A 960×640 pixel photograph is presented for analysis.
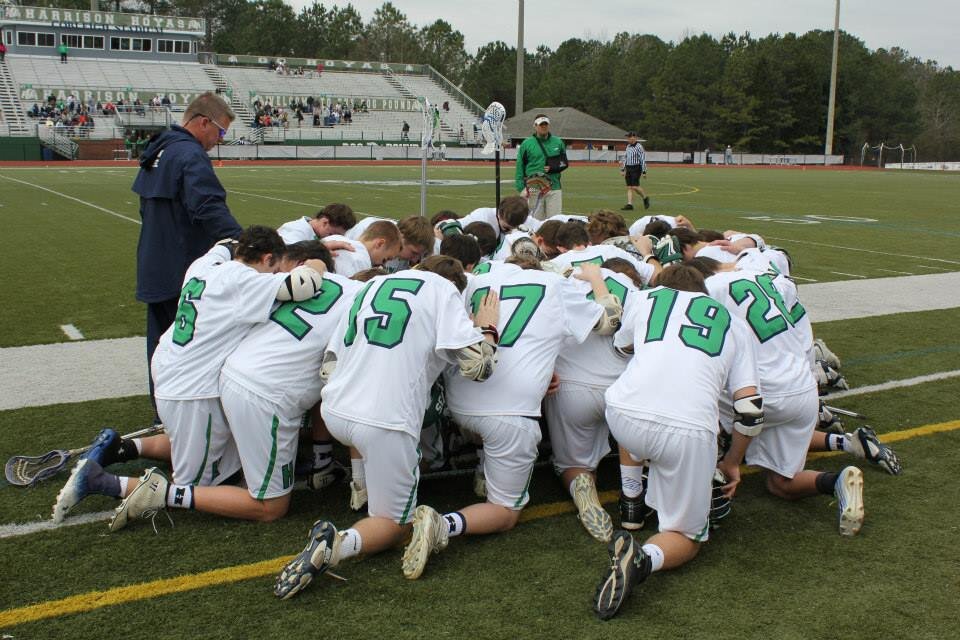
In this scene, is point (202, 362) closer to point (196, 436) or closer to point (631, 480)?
point (196, 436)

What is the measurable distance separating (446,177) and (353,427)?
28.3m

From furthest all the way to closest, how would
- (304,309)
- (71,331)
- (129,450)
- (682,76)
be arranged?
1. (682,76)
2. (71,331)
3. (129,450)
4. (304,309)

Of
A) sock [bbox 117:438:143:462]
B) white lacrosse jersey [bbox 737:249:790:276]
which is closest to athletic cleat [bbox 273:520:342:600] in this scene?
sock [bbox 117:438:143:462]

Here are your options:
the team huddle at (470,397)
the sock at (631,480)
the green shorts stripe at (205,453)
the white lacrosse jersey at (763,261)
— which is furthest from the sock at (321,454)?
the white lacrosse jersey at (763,261)

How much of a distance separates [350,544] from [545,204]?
8.75 meters

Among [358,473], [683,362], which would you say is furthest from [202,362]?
[683,362]

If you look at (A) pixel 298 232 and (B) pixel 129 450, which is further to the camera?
(A) pixel 298 232

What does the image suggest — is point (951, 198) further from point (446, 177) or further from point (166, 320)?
point (166, 320)

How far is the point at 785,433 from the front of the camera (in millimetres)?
4371

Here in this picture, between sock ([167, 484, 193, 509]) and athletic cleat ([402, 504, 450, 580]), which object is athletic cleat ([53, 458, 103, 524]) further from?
athletic cleat ([402, 504, 450, 580])

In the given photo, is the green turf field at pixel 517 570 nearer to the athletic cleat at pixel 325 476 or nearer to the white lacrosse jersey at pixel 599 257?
the athletic cleat at pixel 325 476

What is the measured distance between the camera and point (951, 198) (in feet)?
87.4

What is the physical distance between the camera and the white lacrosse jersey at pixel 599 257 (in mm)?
5133

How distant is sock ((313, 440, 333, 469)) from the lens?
176 inches
